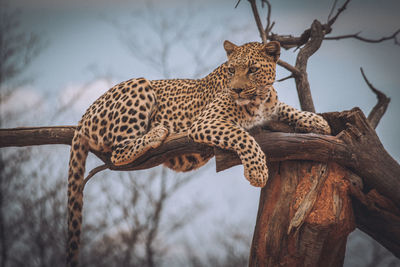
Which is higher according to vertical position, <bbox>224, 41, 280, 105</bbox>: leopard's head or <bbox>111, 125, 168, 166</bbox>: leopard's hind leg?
<bbox>224, 41, 280, 105</bbox>: leopard's head

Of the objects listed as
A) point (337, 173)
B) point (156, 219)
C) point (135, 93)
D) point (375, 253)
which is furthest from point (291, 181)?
point (156, 219)

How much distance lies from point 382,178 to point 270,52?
5.89 feet

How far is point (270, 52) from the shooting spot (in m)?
4.52

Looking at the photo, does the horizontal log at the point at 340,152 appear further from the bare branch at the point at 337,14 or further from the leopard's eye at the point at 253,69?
the bare branch at the point at 337,14

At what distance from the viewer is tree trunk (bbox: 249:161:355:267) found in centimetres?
420

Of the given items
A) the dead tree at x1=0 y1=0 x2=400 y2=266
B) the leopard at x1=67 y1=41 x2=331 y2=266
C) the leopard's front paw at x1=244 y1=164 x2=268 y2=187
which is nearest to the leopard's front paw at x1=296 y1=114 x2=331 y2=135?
the leopard at x1=67 y1=41 x2=331 y2=266

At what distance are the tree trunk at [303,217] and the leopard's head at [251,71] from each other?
85cm

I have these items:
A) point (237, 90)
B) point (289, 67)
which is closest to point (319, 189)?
point (237, 90)

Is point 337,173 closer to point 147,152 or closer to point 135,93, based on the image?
point 147,152

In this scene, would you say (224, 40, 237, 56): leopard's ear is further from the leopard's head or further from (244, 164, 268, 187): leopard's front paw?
(244, 164, 268, 187): leopard's front paw

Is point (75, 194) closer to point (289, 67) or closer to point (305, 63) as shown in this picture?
point (289, 67)

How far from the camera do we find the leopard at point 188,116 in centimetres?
426

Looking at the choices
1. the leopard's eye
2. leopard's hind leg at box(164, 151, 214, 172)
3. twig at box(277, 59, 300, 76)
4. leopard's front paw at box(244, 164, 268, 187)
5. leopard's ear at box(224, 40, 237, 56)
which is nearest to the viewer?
leopard's front paw at box(244, 164, 268, 187)

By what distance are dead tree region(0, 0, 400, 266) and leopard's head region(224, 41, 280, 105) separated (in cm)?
46
